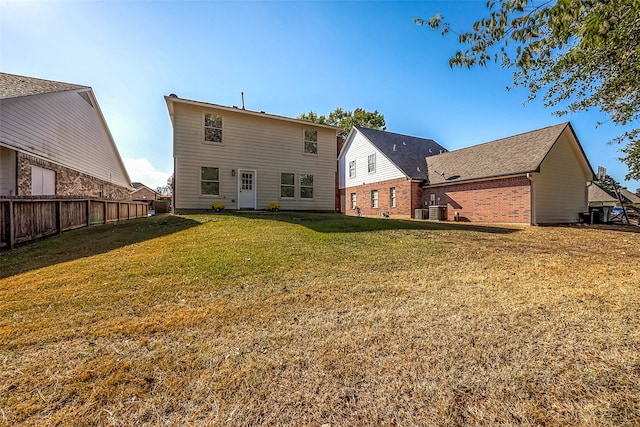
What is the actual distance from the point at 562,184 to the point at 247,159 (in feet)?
56.6

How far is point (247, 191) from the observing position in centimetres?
1369

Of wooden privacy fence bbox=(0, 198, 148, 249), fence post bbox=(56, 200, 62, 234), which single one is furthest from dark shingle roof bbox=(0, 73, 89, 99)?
fence post bbox=(56, 200, 62, 234)

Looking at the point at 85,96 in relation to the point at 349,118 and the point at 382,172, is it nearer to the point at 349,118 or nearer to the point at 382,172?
the point at 382,172

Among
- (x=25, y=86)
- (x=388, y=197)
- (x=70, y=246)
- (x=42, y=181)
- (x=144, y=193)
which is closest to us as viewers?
(x=70, y=246)

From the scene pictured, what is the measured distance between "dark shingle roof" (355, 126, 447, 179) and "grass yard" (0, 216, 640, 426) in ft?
50.1

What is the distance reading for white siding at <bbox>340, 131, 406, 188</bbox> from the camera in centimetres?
2033

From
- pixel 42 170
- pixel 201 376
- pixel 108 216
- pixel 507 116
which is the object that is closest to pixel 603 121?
pixel 507 116

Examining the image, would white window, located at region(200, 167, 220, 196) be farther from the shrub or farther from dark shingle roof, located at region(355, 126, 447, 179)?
dark shingle roof, located at region(355, 126, 447, 179)

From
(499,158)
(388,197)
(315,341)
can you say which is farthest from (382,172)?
(315,341)

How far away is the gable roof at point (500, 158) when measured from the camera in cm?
1387

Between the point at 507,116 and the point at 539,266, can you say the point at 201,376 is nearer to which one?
the point at 539,266

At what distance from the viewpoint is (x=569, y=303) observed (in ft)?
11.3

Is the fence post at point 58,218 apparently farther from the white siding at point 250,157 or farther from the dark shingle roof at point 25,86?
the dark shingle roof at point 25,86

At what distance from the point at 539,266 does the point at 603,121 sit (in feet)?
39.8
